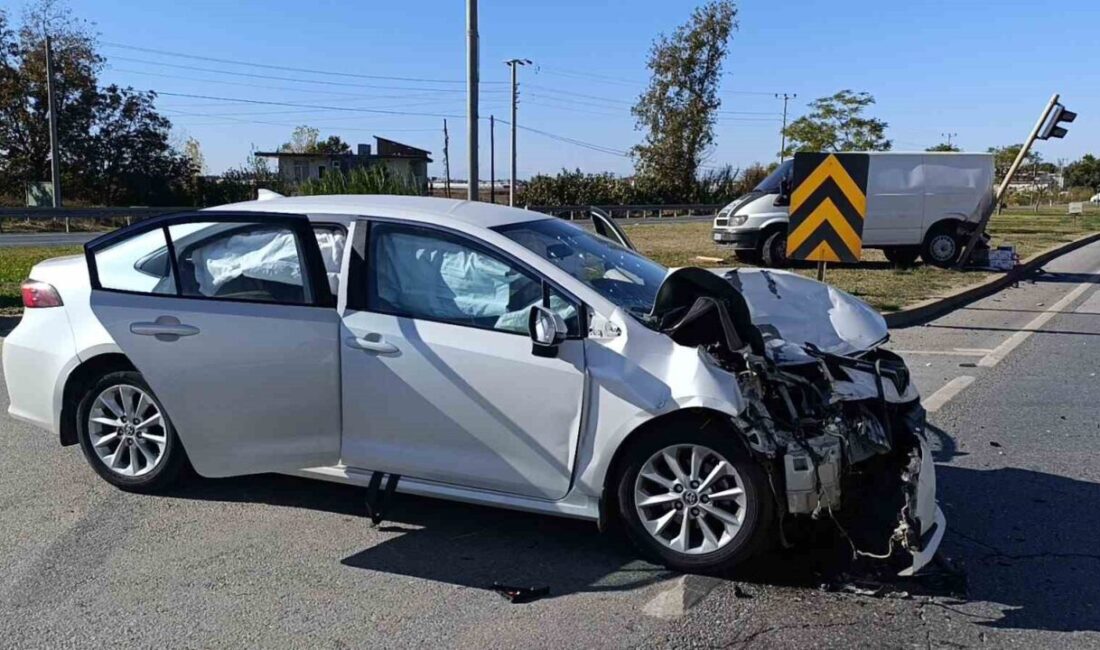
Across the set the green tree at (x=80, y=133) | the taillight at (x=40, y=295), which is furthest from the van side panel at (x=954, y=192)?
the green tree at (x=80, y=133)

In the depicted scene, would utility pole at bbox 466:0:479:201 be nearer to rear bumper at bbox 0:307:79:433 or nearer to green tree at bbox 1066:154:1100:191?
rear bumper at bbox 0:307:79:433

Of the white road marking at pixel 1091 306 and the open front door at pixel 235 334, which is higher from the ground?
the open front door at pixel 235 334

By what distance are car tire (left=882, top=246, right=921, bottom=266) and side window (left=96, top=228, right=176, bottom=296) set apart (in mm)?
15027

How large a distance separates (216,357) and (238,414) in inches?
11.8

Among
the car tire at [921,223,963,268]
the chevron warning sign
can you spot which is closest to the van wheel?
the car tire at [921,223,963,268]

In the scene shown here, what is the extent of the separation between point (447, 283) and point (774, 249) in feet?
46.3

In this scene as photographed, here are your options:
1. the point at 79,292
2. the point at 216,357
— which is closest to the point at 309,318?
the point at 216,357

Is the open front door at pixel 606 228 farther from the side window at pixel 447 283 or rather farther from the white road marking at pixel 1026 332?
the white road marking at pixel 1026 332

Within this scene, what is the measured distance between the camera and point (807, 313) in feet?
15.3

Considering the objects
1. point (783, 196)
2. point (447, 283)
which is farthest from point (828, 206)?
point (783, 196)

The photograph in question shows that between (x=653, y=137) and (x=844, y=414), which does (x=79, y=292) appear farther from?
(x=653, y=137)

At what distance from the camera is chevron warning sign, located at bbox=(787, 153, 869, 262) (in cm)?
984

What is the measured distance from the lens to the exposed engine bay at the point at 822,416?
152 inches

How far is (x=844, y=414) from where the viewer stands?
13.3ft
